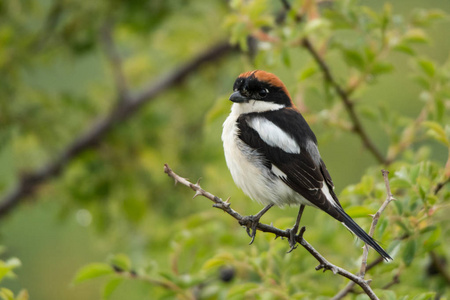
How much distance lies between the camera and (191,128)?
15.2 feet

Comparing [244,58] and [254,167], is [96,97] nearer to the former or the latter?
[244,58]

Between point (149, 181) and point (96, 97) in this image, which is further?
point (96, 97)

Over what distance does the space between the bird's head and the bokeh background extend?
0.33ft

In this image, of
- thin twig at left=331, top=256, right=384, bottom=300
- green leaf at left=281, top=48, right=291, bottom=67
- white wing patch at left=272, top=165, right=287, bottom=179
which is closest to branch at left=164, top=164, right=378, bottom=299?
thin twig at left=331, top=256, right=384, bottom=300

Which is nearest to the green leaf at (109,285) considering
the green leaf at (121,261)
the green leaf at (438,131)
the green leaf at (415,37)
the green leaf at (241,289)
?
the green leaf at (121,261)

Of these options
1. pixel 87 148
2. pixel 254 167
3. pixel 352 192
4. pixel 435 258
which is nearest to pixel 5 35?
pixel 87 148

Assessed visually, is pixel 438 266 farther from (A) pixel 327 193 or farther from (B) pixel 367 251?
(B) pixel 367 251

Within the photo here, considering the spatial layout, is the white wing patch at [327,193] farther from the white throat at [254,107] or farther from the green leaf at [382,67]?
the green leaf at [382,67]

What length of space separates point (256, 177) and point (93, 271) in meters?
0.81

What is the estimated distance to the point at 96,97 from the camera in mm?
4719

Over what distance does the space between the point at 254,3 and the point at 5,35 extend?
4.88 feet

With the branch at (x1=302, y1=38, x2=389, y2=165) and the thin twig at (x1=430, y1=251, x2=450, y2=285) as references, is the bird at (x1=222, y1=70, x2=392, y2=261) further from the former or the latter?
the thin twig at (x1=430, y1=251, x2=450, y2=285)

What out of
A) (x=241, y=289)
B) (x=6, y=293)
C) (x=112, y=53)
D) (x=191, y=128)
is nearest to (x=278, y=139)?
(x=241, y=289)

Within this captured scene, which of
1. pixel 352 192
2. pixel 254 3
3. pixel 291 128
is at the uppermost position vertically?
pixel 254 3
